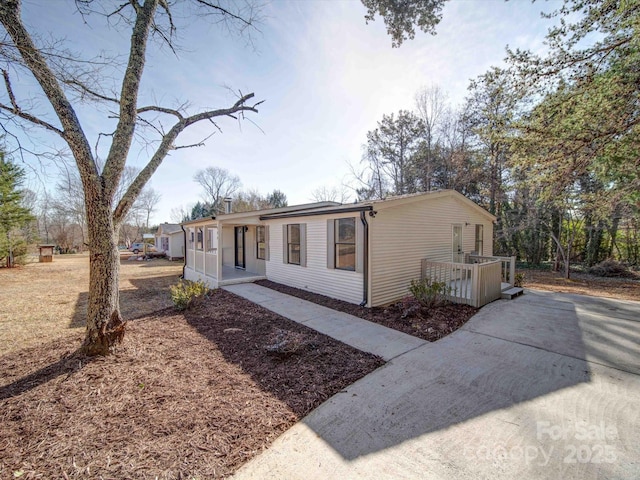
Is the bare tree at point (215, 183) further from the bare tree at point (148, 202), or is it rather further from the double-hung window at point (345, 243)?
the double-hung window at point (345, 243)

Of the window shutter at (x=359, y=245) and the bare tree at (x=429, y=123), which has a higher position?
the bare tree at (x=429, y=123)

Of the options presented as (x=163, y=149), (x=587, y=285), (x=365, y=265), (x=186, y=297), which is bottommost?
(x=587, y=285)

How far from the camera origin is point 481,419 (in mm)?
2648

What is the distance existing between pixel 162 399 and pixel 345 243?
513 centimetres

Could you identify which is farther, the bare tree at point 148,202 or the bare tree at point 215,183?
the bare tree at point 148,202

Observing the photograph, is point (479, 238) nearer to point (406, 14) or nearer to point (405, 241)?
point (405, 241)

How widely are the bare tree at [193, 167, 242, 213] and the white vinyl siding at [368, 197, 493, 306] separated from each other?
32797 mm

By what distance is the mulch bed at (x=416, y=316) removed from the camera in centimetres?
508

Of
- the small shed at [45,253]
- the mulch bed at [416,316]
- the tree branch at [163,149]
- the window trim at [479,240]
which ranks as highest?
the tree branch at [163,149]

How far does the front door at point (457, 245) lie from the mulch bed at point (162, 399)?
637 cm

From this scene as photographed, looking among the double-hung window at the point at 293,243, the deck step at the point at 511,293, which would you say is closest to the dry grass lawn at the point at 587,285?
the deck step at the point at 511,293

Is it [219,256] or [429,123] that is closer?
[219,256]

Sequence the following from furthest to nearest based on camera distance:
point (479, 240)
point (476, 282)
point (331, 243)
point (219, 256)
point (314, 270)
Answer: point (479, 240), point (219, 256), point (314, 270), point (331, 243), point (476, 282)

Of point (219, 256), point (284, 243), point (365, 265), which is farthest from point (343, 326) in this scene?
point (219, 256)
